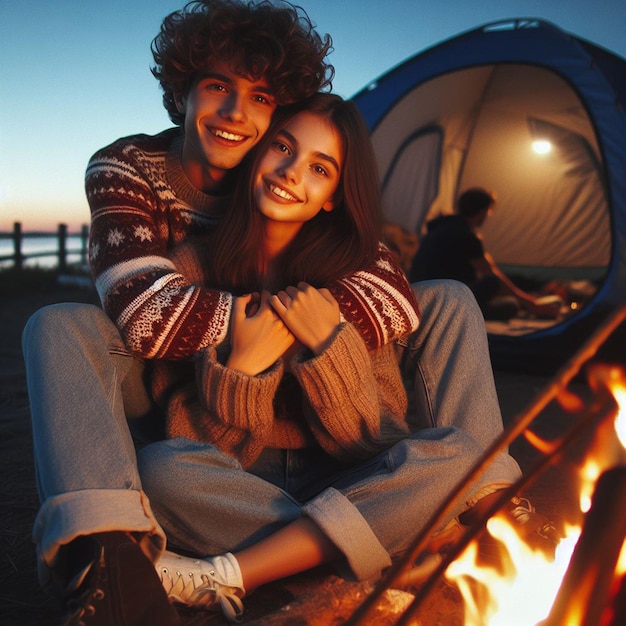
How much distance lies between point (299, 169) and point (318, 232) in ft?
0.68

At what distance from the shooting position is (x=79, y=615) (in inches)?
→ 43.5

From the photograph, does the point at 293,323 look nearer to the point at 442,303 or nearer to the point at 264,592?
the point at 442,303

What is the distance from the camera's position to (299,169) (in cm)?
185

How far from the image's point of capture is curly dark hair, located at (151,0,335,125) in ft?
6.24

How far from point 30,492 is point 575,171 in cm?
512

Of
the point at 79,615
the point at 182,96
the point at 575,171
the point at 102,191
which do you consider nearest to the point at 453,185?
the point at 575,171

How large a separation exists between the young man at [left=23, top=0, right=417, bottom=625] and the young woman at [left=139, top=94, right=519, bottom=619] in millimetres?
89

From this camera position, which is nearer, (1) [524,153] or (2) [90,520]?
(2) [90,520]

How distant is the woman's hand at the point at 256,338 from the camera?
1.56 meters

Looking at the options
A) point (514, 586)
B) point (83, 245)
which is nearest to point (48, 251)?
point (83, 245)

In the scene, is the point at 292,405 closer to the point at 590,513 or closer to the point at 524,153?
the point at 590,513

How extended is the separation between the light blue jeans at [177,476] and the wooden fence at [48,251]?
27.4ft

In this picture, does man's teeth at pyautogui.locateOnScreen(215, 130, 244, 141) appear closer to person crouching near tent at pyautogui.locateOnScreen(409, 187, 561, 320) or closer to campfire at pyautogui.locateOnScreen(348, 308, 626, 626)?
campfire at pyautogui.locateOnScreen(348, 308, 626, 626)

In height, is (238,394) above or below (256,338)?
below
